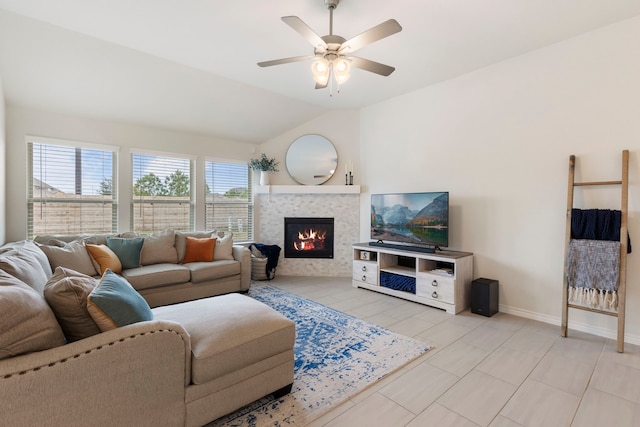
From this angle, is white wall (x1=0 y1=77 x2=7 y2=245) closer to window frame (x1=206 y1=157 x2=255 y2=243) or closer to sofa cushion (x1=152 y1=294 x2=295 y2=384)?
window frame (x1=206 y1=157 x2=255 y2=243)

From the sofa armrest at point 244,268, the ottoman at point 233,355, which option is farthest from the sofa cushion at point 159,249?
the ottoman at point 233,355

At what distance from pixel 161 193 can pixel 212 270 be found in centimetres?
174

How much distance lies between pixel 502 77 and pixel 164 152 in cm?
468

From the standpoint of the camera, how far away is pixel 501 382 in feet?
6.85

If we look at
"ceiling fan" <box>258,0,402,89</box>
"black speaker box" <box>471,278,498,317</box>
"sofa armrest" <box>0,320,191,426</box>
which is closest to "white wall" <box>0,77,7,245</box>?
"ceiling fan" <box>258,0,402,89</box>

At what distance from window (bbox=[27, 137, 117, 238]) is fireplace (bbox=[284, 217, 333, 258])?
2.61 meters

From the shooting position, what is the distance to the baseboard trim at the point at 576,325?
2.70 meters

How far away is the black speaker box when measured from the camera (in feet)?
10.8

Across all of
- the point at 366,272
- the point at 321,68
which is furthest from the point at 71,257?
the point at 366,272

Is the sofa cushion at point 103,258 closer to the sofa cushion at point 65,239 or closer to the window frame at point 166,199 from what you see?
the sofa cushion at point 65,239

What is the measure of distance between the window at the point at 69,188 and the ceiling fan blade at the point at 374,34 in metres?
3.72

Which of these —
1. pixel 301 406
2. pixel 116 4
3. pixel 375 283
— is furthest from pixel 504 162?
pixel 116 4

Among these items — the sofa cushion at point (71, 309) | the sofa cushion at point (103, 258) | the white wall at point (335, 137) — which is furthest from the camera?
the white wall at point (335, 137)

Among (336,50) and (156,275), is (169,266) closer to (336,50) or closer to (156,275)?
(156,275)
